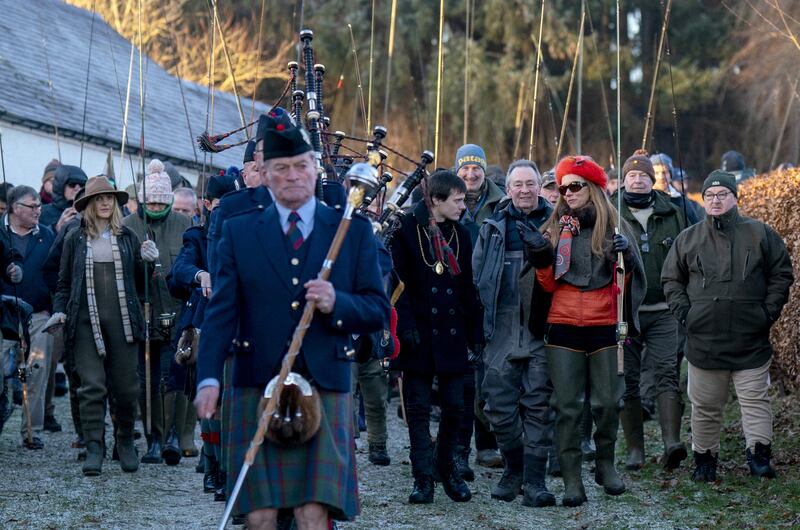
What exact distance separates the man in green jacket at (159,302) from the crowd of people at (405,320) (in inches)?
0.8

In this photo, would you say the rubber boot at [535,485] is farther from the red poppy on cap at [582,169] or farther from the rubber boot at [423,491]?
the red poppy on cap at [582,169]

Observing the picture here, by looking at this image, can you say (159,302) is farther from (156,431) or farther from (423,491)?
(423,491)

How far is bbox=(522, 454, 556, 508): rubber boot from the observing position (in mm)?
8867

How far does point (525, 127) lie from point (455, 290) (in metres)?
26.4

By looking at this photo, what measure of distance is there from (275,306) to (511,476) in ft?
13.0

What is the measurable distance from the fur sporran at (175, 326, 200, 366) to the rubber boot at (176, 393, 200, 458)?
7.79ft

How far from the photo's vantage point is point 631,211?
444 inches

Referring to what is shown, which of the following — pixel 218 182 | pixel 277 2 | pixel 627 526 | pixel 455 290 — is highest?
pixel 277 2

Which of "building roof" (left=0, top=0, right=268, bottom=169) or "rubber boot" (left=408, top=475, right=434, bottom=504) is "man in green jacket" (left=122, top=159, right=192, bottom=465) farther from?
"building roof" (left=0, top=0, right=268, bottom=169)

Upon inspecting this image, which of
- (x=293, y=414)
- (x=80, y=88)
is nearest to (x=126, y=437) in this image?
(x=293, y=414)

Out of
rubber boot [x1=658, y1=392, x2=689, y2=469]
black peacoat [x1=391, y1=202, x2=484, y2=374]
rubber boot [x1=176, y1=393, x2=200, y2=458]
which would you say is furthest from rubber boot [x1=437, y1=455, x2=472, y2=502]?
rubber boot [x1=176, y1=393, x2=200, y2=458]

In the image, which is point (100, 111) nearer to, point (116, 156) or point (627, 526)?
point (116, 156)

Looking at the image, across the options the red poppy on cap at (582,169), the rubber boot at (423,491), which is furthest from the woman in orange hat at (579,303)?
the rubber boot at (423,491)

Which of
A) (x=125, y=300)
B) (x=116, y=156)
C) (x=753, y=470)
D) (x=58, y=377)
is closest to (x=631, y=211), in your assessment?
(x=753, y=470)
